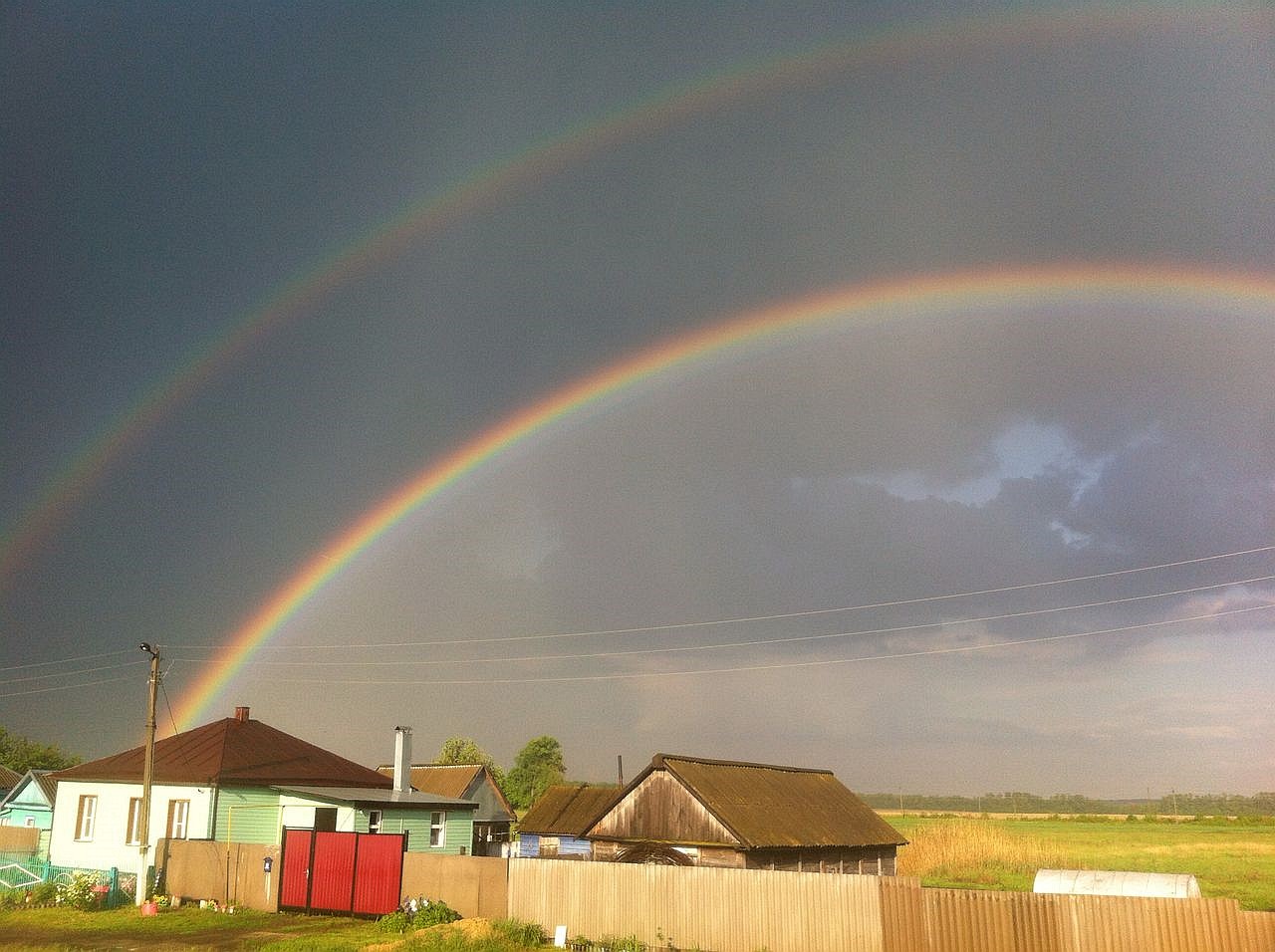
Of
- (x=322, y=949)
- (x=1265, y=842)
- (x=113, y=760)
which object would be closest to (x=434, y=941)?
(x=322, y=949)

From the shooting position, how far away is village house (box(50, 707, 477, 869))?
35.3 m

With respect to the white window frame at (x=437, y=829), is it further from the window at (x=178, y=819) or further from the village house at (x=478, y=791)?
the village house at (x=478, y=791)

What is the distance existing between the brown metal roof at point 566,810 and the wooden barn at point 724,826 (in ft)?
55.4

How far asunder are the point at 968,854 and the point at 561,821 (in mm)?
23580

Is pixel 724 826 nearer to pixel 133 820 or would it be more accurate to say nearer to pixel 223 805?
pixel 223 805

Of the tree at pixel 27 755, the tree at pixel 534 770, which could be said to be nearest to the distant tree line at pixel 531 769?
the tree at pixel 534 770

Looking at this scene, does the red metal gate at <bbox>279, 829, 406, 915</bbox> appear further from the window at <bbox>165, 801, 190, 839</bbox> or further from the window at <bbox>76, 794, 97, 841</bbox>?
the window at <bbox>76, 794, 97, 841</bbox>

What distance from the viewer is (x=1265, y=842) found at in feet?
244

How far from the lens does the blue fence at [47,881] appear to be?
30547 millimetres

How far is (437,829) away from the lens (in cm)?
3838

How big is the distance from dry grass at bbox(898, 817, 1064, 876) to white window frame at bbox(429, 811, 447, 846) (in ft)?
84.2

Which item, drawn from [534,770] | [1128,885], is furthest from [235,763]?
[534,770]

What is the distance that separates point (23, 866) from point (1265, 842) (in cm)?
8407

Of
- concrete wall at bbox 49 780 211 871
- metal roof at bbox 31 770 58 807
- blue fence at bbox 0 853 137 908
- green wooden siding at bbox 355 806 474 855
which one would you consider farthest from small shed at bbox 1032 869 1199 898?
metal roof at bbox 31 770 58 807
